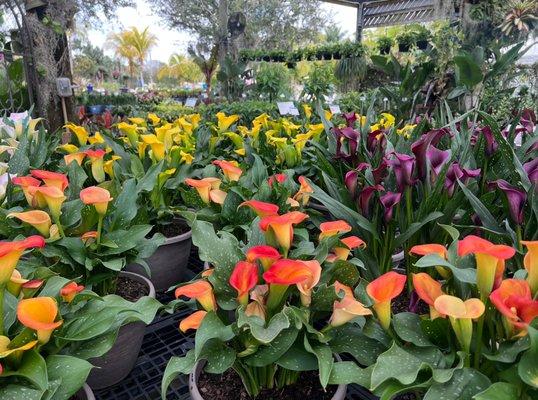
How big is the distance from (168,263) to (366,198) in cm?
81

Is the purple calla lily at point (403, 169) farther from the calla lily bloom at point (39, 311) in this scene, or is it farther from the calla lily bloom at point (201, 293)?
the calla lily bloom at point (39, 311)

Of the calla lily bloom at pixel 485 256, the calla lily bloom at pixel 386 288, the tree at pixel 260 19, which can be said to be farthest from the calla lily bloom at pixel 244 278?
the tree at pixel 260 19

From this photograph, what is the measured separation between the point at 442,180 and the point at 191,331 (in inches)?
35.7

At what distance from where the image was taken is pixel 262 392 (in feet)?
2.58

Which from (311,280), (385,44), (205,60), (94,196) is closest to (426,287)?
(311,280)

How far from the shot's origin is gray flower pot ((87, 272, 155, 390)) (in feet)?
3.33

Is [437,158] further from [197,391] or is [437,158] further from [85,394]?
[85,394]

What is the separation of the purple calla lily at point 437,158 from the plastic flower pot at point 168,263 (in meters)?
0.90

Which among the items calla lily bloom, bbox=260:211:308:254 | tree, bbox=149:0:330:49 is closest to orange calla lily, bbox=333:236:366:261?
calla lily bloom, bbox=260:211:308:254

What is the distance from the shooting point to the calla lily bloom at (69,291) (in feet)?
2.47

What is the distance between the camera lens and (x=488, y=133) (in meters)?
1.08

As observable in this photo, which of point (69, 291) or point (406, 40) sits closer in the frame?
point (69, 291)

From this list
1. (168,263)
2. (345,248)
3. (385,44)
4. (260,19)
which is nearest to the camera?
(345,248)

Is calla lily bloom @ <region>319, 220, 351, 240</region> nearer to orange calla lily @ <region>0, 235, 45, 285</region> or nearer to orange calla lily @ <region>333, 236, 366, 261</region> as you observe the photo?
orange calla lily @ <region>333, 236, 366, 261</region>
